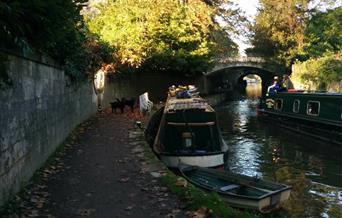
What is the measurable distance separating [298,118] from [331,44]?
71.6 feet

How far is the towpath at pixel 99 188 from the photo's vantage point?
600cm

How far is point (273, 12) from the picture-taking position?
150ft

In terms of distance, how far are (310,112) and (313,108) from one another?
341 millimetres

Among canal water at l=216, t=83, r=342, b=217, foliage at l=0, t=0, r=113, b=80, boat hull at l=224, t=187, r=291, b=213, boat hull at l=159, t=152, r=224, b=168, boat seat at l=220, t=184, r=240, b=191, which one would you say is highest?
foliage at l=0, t=0, r=113, b=80

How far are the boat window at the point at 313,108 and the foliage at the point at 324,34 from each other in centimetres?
→ 1981

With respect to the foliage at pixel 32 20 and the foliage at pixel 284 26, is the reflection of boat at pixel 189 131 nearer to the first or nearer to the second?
the foliage at pixel 32 20

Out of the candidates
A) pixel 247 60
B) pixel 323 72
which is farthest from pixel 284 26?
pixel 323 72

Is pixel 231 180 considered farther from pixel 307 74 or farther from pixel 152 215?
pixel 307 74

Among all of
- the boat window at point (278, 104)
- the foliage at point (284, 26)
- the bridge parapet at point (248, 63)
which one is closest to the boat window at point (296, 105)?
the boat window at point (278, 104)

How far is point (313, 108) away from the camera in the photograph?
20875mm

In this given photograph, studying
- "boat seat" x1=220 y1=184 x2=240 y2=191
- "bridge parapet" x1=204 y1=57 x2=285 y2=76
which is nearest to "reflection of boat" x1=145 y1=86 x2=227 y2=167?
"boat seat" x1=220 y1=184 x2=240 y2=191

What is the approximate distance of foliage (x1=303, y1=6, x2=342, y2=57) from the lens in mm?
40781

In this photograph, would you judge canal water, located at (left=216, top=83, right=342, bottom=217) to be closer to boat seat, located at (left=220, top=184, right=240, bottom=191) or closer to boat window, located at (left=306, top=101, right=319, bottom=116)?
boat seat, located at (left=220, top=184, right=240, bottom=191)

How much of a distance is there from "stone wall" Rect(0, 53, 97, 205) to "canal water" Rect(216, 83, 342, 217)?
15.1 feet
